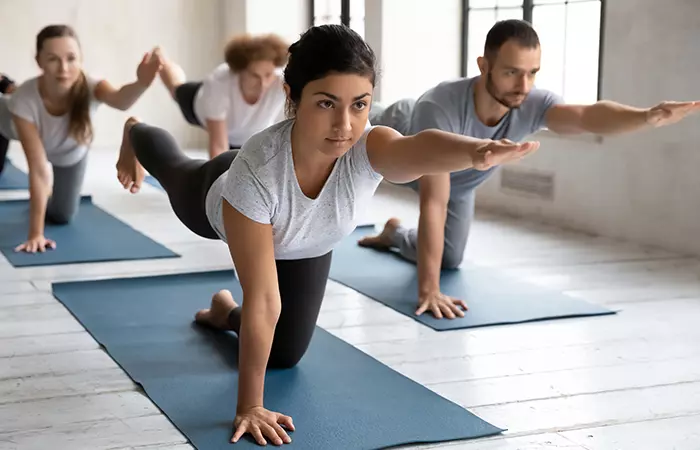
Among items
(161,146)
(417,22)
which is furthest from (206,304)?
(417,22)

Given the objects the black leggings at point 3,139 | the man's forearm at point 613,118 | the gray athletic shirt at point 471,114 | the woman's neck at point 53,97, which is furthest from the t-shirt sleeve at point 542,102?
the black leggings at point 3,139

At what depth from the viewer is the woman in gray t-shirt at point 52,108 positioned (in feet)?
13.2

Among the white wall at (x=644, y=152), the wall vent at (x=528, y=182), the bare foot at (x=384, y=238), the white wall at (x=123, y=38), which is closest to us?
the white wall at (x=644, y=152)

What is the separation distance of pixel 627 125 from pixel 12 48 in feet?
21.2

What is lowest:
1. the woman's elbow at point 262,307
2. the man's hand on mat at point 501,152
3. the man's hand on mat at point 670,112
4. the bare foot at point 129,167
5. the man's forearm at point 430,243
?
the man's forearm at point 430,243

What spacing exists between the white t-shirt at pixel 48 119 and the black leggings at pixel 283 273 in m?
1.59

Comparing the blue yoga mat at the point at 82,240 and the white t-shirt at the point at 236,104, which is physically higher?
the white t-shirt at the point at 236,104

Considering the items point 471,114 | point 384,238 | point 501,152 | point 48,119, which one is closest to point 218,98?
point 48,119

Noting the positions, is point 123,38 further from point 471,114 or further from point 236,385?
point 236,385

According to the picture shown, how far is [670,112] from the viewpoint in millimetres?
2479

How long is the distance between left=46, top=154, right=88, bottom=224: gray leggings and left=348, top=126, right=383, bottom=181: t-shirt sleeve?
2681 millimetres

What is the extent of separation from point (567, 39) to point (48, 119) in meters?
2.74

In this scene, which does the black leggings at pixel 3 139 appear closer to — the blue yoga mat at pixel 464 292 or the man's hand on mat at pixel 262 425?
the blue yoga mat at pixel 464 292

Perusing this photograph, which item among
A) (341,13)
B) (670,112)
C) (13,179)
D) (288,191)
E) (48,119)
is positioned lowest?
(13,179)
